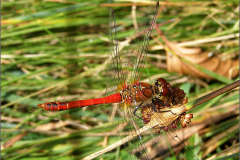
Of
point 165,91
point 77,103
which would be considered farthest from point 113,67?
point 165,91

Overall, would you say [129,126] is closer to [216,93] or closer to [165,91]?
[165,91]

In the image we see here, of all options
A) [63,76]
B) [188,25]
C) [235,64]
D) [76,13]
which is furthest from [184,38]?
[63,76]

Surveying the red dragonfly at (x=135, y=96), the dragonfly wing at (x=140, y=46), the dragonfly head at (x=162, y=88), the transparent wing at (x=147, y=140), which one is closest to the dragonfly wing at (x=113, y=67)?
the red dragonfly at (x=135, y=96)

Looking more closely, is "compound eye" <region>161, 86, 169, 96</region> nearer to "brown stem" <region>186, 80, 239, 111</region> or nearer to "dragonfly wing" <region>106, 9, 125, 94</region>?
"brown stem" <region>186, 80, 239, 111</region>

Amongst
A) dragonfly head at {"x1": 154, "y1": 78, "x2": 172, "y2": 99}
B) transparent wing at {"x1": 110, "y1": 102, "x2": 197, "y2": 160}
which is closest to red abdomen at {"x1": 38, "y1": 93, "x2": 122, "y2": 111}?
transparent wing at {"x1": 110, "y1": 102, "x2": 197, "y2": 160}

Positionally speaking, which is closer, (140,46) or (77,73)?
(140,46)

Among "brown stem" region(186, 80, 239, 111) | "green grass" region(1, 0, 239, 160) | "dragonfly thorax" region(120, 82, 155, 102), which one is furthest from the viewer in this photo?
"green grass" region(1, 0, 239, 160)
